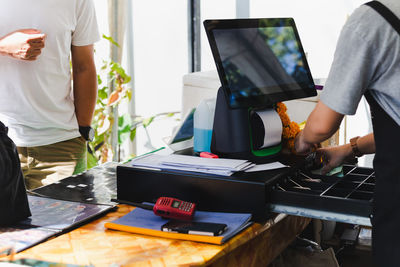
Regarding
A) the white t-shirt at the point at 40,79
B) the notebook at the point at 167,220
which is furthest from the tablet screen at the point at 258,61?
the white t-shirt at the point at 40,79

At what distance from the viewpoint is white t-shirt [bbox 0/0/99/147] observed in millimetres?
2473

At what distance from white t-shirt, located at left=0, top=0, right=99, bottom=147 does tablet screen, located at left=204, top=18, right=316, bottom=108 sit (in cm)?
105

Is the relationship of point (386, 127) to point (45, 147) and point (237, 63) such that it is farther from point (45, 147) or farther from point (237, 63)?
point (45, 147)

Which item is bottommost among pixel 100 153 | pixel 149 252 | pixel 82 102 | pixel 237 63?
pixel 100 153

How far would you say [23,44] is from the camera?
2.33m

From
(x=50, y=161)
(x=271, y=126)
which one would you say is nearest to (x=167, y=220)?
(x=271, y=126)

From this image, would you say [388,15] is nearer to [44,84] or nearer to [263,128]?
[263,128]

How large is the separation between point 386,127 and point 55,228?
3.21ft

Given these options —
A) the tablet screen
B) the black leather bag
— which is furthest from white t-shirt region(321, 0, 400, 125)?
the black leather bag

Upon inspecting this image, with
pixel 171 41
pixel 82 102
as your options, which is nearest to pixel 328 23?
pixel 171 41

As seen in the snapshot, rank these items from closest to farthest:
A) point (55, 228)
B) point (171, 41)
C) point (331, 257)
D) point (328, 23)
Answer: point (55, 228) → point (331, 257) → point (328, 23) → point (171, 41)

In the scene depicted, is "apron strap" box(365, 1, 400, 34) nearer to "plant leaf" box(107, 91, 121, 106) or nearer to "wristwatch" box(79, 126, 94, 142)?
"wristwatch" box(79, 126, 94, 142)

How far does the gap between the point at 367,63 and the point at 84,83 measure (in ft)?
5.62

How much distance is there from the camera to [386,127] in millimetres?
1475
